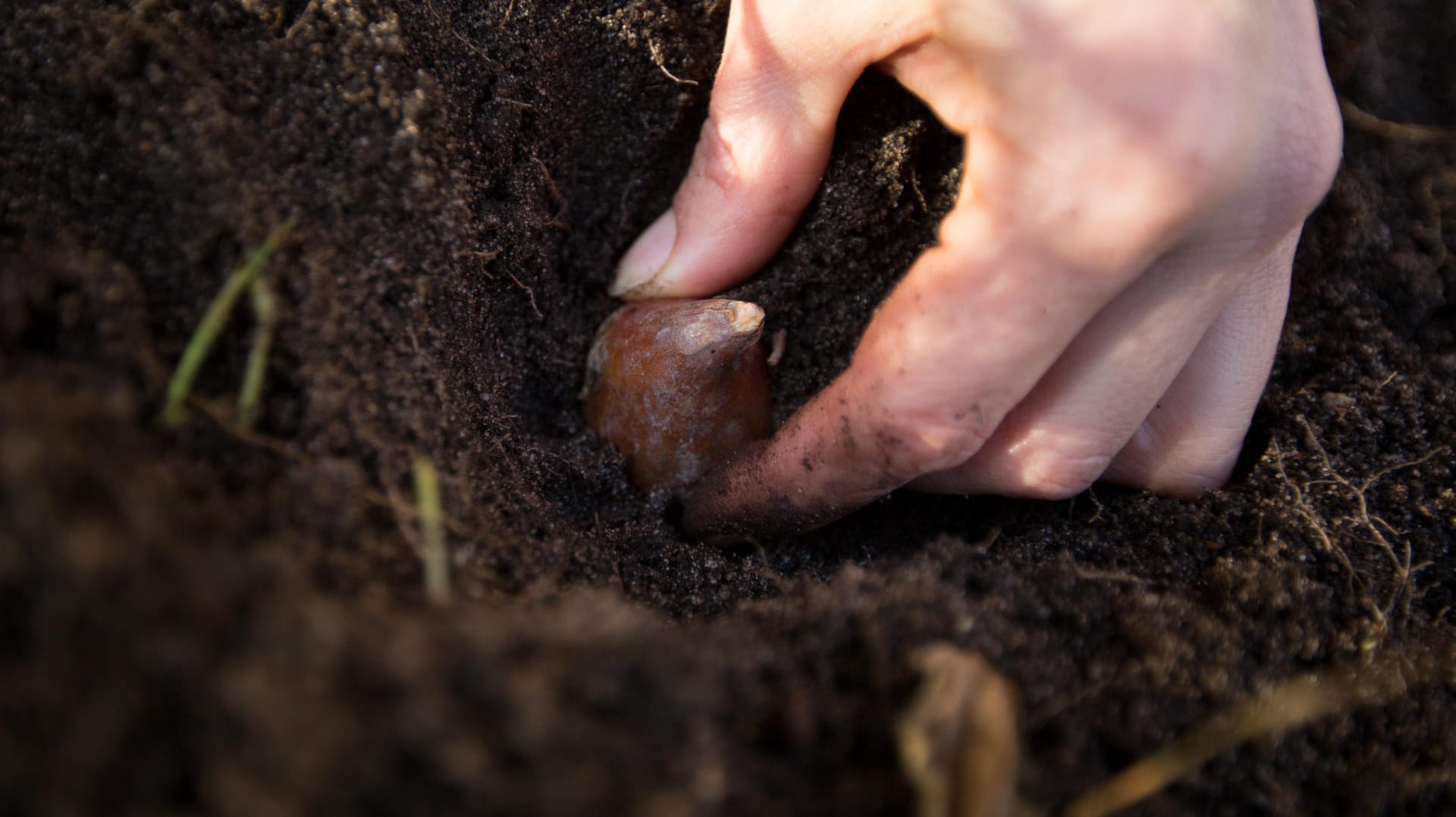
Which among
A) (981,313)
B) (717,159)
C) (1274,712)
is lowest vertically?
(1274,712)

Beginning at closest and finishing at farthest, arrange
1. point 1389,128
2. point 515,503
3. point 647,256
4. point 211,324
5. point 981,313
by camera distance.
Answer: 1. point 211,324
2. point 981,313
3. point 515,503
4. point 647,256
5. point 1389,128

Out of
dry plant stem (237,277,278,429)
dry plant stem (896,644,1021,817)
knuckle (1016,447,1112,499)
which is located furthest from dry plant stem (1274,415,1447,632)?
dry plant stem (237,277,278,429)

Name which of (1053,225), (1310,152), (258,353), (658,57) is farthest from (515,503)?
(1310,152)

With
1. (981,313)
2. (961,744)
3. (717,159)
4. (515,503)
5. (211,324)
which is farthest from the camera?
(717,159)

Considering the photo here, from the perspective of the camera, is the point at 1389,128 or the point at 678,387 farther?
the point at 1389,128

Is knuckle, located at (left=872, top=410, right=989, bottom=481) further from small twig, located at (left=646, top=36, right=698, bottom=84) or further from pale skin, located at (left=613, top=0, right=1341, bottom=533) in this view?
small twig, located at (left=646, top=36, right=698, bottom=84)

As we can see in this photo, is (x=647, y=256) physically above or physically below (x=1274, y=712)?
above

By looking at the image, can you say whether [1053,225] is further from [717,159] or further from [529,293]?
[529,293]
